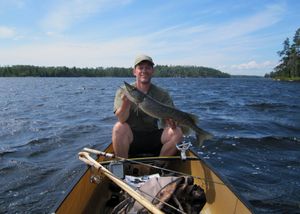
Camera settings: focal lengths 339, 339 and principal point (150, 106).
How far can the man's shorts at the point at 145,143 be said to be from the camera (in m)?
6.27

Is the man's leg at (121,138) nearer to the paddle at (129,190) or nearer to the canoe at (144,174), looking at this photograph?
the canoe at (144,174)

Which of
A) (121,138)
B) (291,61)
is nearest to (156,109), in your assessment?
(121,138)

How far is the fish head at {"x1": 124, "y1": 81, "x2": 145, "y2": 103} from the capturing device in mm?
5340

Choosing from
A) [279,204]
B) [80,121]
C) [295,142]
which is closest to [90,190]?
[279,204]

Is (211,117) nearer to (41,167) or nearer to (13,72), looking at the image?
(41,167)

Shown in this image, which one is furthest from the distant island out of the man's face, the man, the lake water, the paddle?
the paddle

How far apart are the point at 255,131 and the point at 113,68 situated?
16854cm

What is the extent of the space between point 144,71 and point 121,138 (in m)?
1.27

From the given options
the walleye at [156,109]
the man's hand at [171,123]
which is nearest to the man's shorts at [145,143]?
the man's hand at [171,123]

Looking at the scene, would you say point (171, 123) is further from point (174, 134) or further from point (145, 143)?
point (145, 143)

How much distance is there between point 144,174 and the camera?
19.5ft

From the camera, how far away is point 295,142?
12.0 m

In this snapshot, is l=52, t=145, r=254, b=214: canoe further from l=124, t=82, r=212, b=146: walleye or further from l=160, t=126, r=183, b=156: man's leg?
l=124, t=82, r=212, b=146: walleye

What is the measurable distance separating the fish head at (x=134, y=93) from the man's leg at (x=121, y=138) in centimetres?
79
